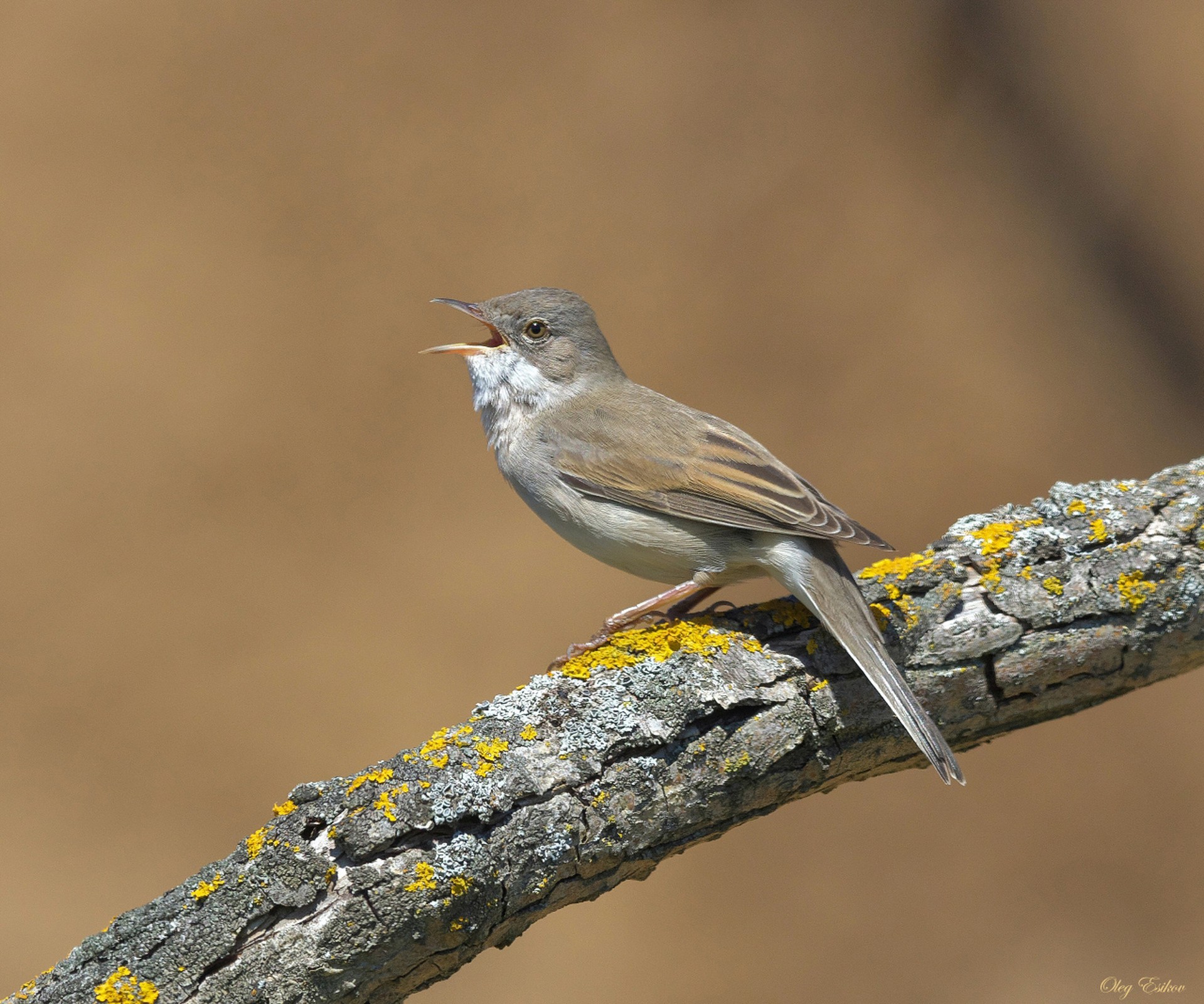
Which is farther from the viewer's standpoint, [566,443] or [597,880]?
[566,443]

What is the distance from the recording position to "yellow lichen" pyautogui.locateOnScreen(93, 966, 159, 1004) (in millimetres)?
2611

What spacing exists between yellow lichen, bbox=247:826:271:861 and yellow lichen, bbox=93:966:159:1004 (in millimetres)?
376

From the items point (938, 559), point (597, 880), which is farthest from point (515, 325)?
point (597, 880)

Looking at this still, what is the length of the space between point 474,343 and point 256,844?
2743 mm

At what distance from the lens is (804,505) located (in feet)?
12.4

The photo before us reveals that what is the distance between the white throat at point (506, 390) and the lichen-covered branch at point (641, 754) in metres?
1.38

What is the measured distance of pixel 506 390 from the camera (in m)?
4.66

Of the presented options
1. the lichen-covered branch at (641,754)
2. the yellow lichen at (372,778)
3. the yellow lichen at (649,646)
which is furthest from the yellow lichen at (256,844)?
the yellow lichen at (649,646)

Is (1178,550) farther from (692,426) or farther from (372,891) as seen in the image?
(372,891)

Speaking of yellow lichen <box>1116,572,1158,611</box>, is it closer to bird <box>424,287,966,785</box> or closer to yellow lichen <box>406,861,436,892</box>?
bird <box>424,287,966,785</box>

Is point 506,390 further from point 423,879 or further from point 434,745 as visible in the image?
point 423,879

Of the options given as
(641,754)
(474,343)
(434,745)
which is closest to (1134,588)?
(641,754)

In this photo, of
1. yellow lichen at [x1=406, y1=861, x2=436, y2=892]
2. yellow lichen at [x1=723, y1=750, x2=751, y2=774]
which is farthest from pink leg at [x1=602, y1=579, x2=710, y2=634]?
yellow lichen at [x1=406, y1=861, x2=436, y2=892]

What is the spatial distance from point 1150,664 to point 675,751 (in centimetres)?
194
